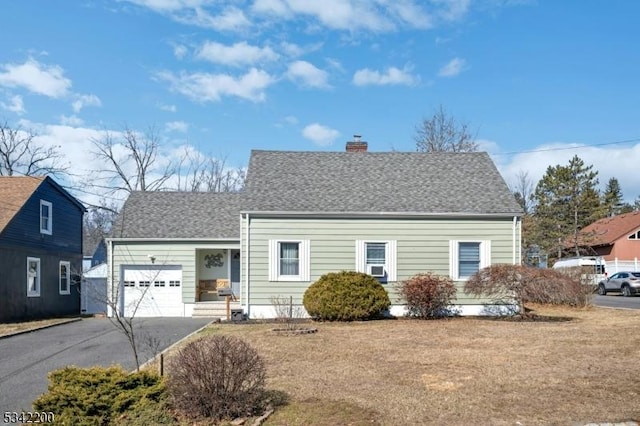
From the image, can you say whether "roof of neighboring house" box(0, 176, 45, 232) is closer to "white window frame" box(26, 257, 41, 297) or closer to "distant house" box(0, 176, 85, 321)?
"distant house" box(0, 176, 85, 321)

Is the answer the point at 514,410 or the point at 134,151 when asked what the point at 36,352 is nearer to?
the point at 514,410

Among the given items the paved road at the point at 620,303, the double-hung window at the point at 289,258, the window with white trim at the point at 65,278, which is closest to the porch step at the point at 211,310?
the double-hung window at the point at 289,258

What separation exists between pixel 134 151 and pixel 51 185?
1681cm

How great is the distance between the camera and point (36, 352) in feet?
41.1

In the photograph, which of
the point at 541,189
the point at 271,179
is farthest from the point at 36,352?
the point at 541,189

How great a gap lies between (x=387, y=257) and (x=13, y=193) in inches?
602

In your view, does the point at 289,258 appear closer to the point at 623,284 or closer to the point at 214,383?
the point at 214,383

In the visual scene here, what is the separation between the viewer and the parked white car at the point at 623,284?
110ft

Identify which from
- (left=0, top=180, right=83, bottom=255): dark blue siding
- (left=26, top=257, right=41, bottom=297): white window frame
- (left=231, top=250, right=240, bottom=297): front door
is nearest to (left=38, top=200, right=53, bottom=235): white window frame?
(left=0, top=180, right=83, bottom=255): dark blue siding

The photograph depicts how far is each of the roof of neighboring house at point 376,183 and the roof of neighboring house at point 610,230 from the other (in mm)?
31927

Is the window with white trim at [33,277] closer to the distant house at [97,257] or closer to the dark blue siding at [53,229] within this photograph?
the dark blue siding at [53,229]

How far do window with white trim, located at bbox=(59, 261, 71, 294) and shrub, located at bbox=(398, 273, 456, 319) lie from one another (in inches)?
638

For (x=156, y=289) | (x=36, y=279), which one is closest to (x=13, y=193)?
(x=36, y=279)

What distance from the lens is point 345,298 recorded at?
16922 millimetres
